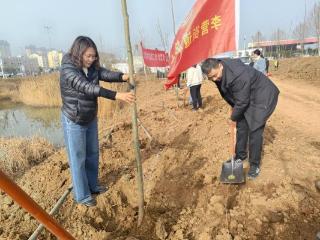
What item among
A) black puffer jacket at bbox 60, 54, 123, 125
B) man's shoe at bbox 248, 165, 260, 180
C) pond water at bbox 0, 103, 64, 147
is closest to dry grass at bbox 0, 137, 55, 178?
black puffer jacket at bbox 60, 54, 123, 125

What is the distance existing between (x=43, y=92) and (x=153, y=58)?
10478mm

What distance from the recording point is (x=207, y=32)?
126 inches

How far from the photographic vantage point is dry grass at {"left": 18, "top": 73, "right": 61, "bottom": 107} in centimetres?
1674

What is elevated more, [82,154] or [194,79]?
[82,154]

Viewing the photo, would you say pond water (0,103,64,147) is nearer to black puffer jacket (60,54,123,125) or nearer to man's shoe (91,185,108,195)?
man's shoe (91,185,108,195)

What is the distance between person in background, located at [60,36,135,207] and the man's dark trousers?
1.84 m

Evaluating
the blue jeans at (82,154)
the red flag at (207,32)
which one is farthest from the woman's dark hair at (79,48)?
the red flag at (207,32)

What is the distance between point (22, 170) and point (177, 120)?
3.82 meters

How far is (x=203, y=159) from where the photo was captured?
5.00 meters

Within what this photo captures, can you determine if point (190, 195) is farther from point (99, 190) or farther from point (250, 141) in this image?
point (99, 190)

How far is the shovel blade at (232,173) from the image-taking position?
13.2 ft

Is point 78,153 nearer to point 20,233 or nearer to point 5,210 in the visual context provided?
point 20,233

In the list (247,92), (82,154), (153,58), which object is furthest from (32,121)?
(247,92)

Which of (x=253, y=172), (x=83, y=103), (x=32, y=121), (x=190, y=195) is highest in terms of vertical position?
(x=83, y=103)
